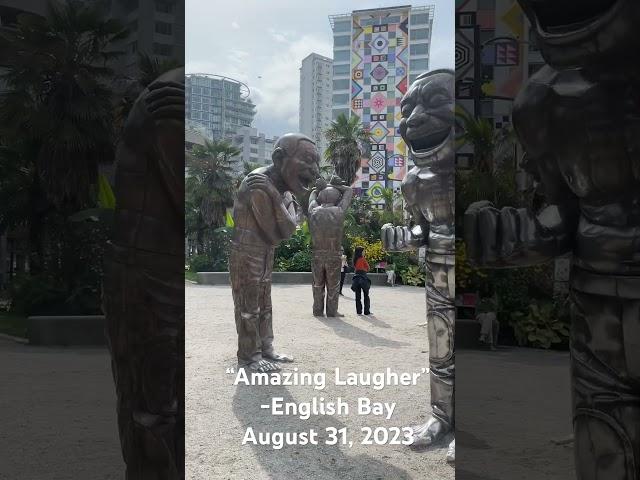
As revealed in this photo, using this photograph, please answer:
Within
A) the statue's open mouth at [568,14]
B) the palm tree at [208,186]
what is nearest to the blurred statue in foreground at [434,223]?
the palm tree at [208,186]

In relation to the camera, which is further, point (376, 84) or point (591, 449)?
point (376, 84)

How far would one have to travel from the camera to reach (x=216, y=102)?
1391 mm

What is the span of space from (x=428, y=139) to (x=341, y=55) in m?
0.35

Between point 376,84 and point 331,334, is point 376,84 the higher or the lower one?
the higher one

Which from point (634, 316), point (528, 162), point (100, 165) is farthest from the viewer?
point (100, 165)

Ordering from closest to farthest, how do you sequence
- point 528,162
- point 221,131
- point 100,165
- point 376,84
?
point 528,162 < point 100,165 < point 221,131 < point 376,84

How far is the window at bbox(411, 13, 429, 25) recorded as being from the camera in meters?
1.45

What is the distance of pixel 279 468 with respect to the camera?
1.47 metres

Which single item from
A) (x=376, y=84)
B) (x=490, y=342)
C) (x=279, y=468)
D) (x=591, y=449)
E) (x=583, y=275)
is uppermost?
(x=376, y=84)

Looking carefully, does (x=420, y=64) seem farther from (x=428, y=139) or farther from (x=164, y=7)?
(x=164, y=7)

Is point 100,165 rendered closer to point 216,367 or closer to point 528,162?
point 216,367

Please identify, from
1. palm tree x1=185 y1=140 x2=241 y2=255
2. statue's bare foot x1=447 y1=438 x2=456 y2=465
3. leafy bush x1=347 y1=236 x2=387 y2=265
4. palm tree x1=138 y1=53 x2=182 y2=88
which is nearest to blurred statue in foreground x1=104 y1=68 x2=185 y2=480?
palm tree x1=138 y1=53 x2=182 y2=88

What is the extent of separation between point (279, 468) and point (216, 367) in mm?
324

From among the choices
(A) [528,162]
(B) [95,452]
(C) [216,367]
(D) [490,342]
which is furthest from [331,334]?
(A) [528,162]
